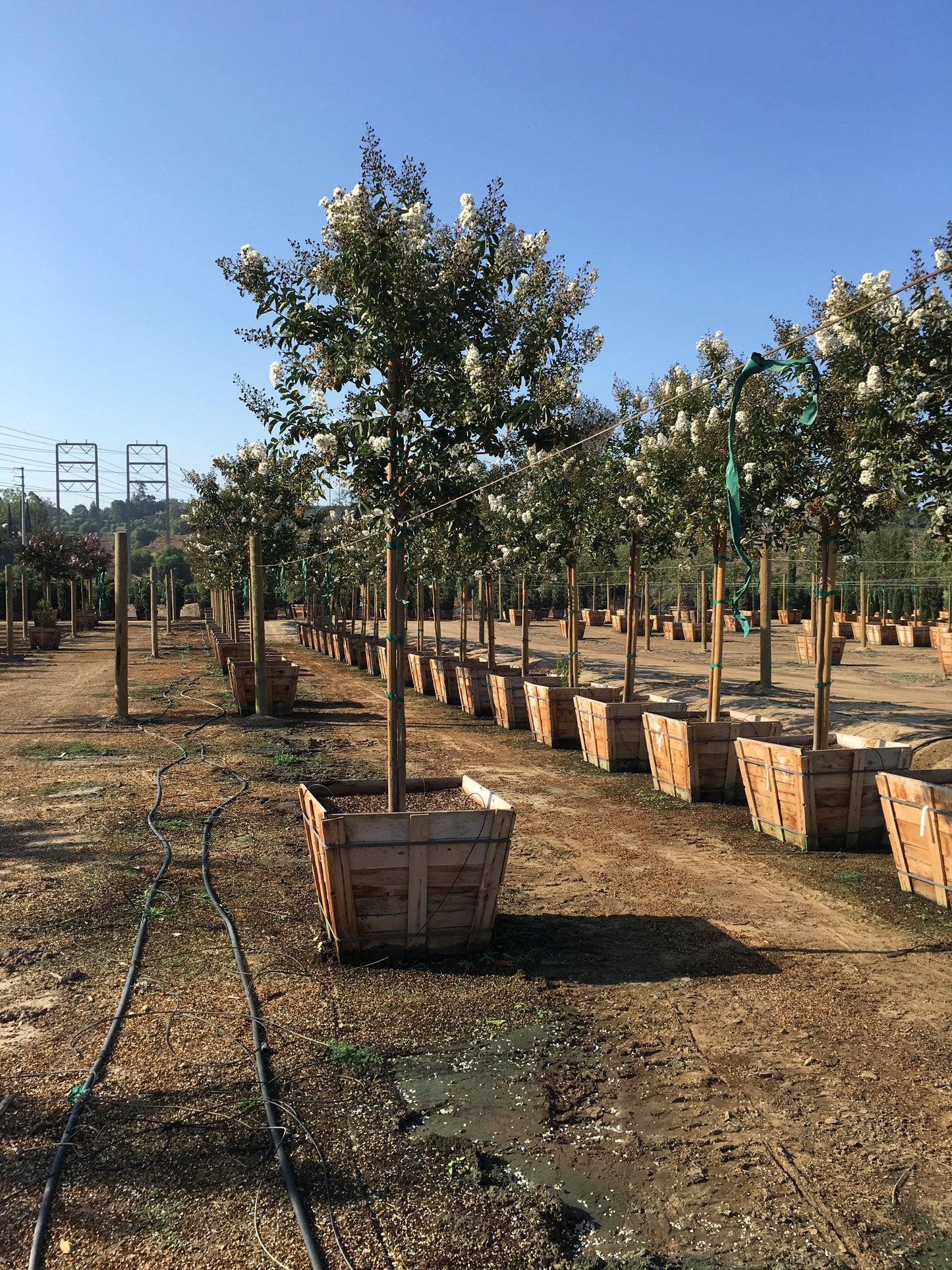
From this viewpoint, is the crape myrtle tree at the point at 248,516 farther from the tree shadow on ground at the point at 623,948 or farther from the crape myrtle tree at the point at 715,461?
the tree shadow on ground at the point at 623,948

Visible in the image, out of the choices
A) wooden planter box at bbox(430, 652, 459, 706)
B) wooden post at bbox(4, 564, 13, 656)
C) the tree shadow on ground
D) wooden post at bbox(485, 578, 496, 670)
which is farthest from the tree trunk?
wooden post at bbox(4, 564, 13, 656)

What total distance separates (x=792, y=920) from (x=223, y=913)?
3.60 metres

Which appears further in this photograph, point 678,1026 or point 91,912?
point 91,912

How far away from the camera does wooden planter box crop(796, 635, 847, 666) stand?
2680 centimetres

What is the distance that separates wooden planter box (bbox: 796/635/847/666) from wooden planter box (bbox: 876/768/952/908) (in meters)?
20.1

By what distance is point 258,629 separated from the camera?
1570 centimetres

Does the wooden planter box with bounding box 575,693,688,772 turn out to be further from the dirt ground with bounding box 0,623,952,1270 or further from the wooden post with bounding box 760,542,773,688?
the wooden post with bounding box 760,542,773,688

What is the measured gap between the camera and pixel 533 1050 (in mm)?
4445

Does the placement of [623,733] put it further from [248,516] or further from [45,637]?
[45,637]

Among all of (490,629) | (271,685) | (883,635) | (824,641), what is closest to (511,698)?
(271,685)

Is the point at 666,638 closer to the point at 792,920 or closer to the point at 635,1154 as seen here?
the point at 792,920

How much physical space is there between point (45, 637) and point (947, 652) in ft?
95.6

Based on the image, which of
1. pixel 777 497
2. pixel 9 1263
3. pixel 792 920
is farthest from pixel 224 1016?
pixel 777 497

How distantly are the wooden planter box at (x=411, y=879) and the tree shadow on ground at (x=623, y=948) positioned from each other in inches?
14.5
